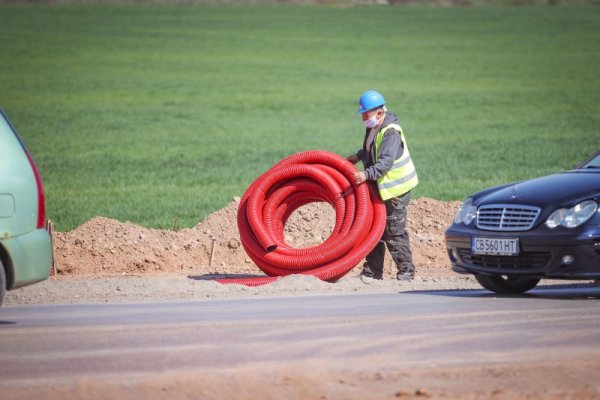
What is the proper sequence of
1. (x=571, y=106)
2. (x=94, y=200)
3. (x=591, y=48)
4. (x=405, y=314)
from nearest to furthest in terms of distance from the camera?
(x=405, y=314) → (x=94, y=200) → (x=571, y=106) → (x=591, y=48)

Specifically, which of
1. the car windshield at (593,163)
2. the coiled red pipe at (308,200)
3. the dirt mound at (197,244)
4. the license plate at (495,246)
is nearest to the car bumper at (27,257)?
the coiled red pipe at (308,200)

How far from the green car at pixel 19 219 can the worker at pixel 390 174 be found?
4651 mm

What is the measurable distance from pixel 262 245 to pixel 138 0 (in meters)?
55.0

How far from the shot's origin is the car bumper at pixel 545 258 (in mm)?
10953

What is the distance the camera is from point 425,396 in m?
6.85

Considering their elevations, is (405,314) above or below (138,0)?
below

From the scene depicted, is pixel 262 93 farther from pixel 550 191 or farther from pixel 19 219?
pixel 19 219

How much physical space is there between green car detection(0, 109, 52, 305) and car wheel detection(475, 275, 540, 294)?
4.49 meters

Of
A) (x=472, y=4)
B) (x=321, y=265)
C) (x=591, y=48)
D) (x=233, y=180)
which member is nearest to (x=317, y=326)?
(x=321, y=265)

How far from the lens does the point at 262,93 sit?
141 ft

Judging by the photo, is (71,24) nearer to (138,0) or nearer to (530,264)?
(138,0)

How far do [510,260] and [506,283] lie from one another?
0.96 meters

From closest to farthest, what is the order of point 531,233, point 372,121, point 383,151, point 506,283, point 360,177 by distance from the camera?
point 531,233 < point 506,283 < point 360,177 < point 383,151 < point 372,121

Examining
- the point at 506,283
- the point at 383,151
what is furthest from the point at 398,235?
the point at 506,283
